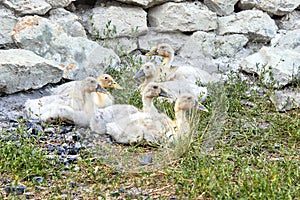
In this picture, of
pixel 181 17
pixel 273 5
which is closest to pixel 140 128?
pixel 181 17

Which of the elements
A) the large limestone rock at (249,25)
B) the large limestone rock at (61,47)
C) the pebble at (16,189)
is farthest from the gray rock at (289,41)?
the pebble at (16,189)

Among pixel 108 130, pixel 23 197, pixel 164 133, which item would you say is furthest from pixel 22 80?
pixel 23 197

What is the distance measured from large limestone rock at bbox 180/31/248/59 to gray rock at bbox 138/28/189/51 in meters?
0.09

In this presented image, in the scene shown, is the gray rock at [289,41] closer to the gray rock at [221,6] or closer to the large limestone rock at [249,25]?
the large limestone rock at [249,25]

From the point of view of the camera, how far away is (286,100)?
6184 millimetres

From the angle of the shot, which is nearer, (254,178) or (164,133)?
(254,178)

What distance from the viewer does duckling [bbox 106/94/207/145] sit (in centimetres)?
504

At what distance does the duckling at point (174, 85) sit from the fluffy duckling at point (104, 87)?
0.82 ft

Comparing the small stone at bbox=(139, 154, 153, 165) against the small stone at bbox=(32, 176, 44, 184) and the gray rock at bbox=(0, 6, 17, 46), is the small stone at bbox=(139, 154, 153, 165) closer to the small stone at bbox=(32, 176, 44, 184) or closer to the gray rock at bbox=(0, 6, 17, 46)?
the small stone at bbox=(32, 176, 44, 184)

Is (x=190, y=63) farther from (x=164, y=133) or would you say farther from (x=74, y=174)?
(x=74, y=174)

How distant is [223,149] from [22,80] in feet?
7.74

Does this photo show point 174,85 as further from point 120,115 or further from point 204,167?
point 204,167

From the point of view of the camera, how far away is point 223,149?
496cm

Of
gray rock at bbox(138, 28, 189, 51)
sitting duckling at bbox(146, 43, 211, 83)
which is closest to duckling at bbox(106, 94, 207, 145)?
sitting duckling at bbox(146, 43, 211, 83)
